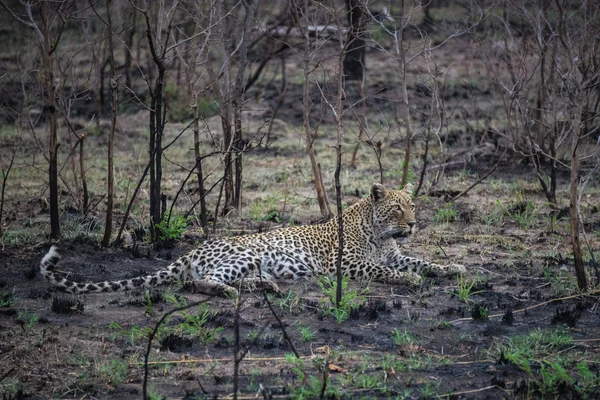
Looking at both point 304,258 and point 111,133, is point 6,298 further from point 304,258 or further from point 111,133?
point 304,258

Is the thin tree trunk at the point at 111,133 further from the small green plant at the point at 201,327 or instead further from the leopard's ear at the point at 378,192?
the leopard's ear at the point at 378,192

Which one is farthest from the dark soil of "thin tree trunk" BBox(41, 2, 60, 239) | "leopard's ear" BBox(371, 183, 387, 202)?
"leopard's ear" BBox(371, 183, 387, 202)

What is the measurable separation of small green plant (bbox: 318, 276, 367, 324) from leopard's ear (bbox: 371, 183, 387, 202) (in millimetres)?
1366

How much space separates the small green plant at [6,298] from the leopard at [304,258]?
1.24 feet

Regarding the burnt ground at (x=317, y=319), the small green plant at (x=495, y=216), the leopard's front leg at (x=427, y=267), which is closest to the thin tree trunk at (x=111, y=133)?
the burnt ground at (x=317, y=319)

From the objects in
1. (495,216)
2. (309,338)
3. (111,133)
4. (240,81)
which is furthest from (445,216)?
(309,338)

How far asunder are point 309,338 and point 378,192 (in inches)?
115

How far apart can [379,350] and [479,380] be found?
0.98 metres

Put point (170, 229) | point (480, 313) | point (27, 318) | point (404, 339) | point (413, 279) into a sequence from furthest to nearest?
point (170, 229) → point (413, 279) → point (480, 313) → point (27, 318) → point (404, 339)

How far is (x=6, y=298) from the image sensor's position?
8.47 m

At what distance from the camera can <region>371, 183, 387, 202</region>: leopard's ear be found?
9944mm

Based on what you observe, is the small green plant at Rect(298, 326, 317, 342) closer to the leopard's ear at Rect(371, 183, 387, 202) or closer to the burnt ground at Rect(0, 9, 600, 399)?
the burnt ground at Rect(0, 9, 600, 399)

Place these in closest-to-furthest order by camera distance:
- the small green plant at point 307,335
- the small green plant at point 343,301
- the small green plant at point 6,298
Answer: the small green plant at point 307,335, the small green plant at point 343,301, the small green plant at point 6,298

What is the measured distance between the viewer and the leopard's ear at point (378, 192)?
9.94 m
